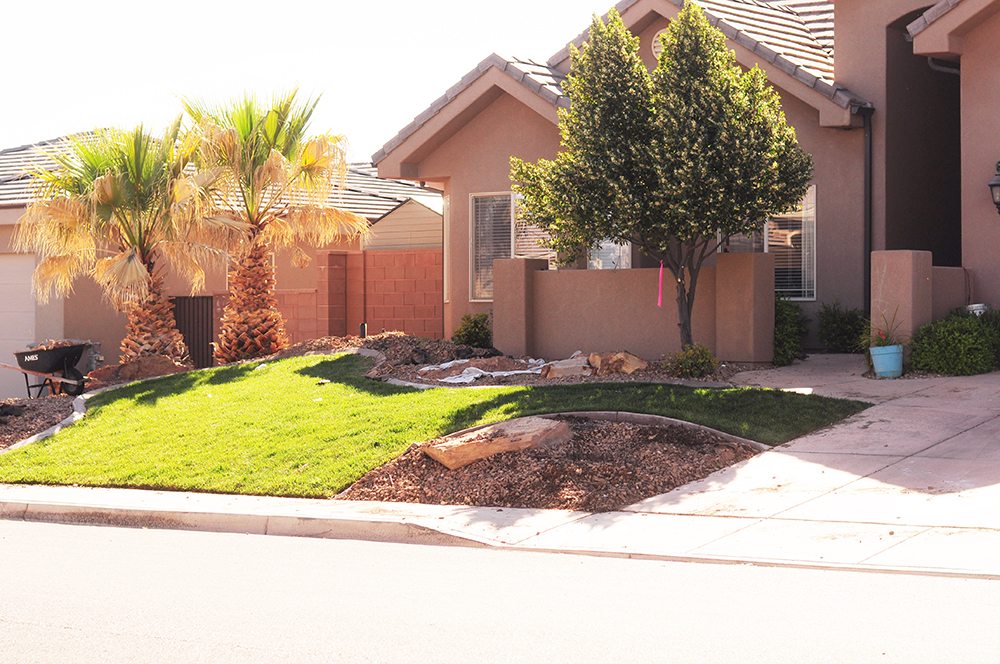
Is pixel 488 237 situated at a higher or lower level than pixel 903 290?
higher

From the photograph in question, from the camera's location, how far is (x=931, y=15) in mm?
16484

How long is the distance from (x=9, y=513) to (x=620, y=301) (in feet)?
29.2

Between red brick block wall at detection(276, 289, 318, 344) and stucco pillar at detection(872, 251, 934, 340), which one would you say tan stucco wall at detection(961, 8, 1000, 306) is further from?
red brick block wall at detection(276, 289, 318, 344)

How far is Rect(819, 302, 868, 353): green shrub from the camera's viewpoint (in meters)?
17.9

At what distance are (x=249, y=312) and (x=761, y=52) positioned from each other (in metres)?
8.84

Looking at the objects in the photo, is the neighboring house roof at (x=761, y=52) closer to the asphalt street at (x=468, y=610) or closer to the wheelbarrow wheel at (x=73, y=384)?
the wheelbarrow wheel at (x=73, y=384)

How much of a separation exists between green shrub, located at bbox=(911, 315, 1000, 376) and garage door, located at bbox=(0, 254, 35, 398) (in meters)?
16.7

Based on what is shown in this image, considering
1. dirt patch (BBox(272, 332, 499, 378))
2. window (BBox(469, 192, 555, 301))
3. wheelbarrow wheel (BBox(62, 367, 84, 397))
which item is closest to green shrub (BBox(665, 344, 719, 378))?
dirt patch (BBox(272, 332, 499, 378))

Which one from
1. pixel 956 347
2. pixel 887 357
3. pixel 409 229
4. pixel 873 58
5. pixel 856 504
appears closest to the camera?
pixel 856 504

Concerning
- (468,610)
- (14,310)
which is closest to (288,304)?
(14,310)

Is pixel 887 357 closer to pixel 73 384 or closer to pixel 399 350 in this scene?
pixel 399 350

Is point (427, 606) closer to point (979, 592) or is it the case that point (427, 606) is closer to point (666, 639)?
point (666, 639)

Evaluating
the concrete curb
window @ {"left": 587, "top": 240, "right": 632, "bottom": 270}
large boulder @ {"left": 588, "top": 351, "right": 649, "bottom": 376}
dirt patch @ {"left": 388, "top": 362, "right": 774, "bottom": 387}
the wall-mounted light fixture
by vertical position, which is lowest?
the concrete curb

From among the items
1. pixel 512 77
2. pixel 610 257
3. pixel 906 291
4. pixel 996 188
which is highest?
pixel 512 77
